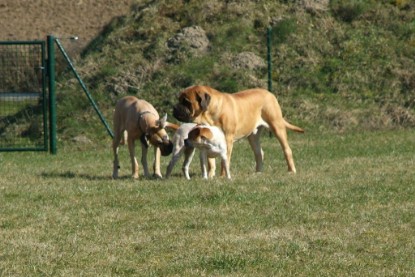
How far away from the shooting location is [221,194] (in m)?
12.1

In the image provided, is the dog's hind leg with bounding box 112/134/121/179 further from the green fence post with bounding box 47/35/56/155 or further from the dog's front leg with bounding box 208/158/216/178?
the green fence post with bounding box 47/35/56/155

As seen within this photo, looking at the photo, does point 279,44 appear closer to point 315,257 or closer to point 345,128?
point 345,128

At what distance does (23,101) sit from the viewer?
79.7 feet

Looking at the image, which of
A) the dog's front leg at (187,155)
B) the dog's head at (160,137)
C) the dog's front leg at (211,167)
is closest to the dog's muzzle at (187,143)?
the dog's front leg at (187,155)

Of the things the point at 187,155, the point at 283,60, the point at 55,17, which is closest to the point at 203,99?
the point at 187,155

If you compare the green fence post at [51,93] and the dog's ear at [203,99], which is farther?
the green fence post at [51,93]

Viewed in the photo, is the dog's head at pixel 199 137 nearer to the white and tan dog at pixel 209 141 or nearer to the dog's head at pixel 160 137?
the white and tan dog at pixel 209 141

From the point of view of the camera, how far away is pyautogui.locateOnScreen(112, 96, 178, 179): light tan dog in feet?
47.4

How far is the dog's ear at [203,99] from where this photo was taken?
14109mm

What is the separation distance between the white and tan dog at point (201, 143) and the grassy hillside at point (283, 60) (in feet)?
25.6

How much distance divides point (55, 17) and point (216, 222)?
24.6 m

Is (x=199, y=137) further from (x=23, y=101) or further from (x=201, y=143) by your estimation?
(x=23, y=101)

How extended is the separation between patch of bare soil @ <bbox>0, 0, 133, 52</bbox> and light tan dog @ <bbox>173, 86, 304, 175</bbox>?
18.8 m

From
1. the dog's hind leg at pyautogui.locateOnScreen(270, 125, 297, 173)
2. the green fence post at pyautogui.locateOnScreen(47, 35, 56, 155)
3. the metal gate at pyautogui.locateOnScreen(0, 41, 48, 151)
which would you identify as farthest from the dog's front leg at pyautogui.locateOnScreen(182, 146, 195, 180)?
the green fence post at pyautogui.locateOnScreen(47, 35, 56, 155)
